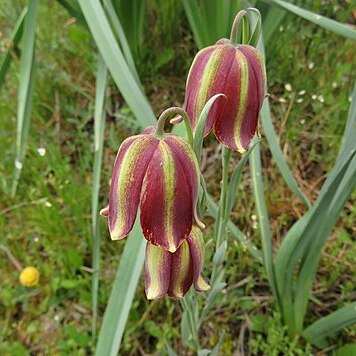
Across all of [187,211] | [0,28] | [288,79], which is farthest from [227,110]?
[0,28]

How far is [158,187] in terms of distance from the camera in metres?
0.52

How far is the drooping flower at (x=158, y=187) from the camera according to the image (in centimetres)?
52

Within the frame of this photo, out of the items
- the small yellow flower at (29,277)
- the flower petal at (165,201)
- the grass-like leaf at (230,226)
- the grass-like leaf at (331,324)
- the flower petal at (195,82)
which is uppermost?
the flower petal at (195,82)

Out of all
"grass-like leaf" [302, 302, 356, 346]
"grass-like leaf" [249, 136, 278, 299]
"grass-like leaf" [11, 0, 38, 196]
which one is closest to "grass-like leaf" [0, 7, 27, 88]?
"grass-like leaf" [11, 0, 38, 196]

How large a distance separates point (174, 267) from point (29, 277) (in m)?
0.77

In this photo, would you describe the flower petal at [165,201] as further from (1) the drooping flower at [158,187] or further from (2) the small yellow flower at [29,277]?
(2) the small yellow flower at [29,277]

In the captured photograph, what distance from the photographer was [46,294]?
131cm

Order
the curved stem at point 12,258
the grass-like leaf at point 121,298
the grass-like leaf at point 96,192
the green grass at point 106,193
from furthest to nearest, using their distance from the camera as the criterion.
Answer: the curved stem at point 12,258 → the green grass at point 106,193 → the grass-like leaf at point 96,192 → the grass-like leaf at point 121,298

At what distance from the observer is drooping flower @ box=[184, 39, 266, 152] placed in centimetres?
57

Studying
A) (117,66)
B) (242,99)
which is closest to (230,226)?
(117,66)

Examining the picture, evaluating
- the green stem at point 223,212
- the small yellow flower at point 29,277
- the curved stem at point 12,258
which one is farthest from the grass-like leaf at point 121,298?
the curved stem at point 12,258

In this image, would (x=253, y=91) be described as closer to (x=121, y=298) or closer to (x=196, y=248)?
(x=196, y=248)

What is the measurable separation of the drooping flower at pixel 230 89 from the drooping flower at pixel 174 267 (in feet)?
0.39

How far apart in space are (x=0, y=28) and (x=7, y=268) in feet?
2.92
